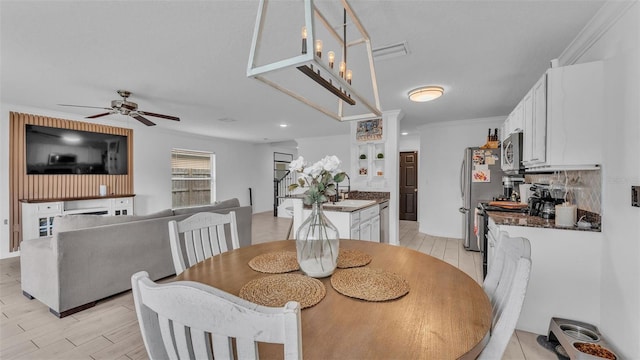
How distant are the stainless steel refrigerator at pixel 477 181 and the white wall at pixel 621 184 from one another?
2480mm

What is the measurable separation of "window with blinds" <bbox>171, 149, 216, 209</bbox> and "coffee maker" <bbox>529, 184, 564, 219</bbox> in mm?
7081

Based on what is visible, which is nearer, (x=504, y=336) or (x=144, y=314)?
(x=144, y=314)

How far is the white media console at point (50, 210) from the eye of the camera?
162 inches

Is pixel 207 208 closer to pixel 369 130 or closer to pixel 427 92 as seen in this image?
pixel 369 130

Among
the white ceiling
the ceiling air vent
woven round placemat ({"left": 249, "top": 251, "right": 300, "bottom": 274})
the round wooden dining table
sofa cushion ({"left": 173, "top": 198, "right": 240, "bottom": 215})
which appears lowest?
woven round placemat ({"left": 249, "top": 251, "right": 300, "bottom": 274})

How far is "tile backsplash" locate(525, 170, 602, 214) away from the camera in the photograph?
1967 mm

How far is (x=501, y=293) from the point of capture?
3.48 feet

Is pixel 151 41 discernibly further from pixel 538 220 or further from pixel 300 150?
pixel 300 150

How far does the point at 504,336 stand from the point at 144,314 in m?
0.98

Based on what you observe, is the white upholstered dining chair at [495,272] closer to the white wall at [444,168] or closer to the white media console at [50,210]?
the white wall at [444,168]

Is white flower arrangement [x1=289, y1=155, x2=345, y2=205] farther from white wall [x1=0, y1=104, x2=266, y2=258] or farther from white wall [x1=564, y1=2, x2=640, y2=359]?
white wall [x1=0, y1=104, x2=266, y2=258]

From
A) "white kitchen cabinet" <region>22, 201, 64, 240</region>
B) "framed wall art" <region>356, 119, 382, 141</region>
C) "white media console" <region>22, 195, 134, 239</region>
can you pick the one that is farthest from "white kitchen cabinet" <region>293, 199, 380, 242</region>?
→ "white kitchen cabinet" <region>22, 201, 64, 240</region>

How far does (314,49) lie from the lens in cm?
97

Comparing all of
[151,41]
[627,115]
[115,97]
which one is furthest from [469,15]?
[115,97]
